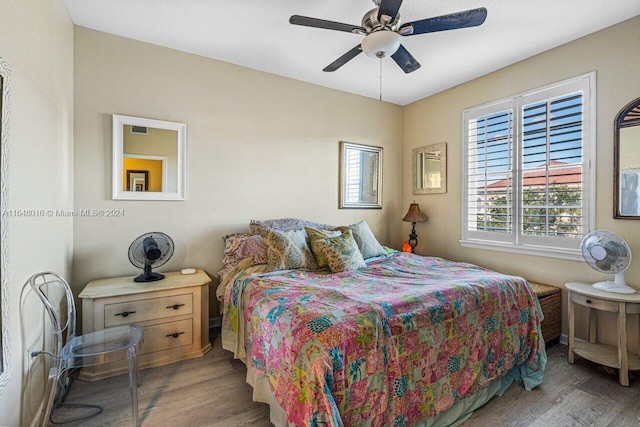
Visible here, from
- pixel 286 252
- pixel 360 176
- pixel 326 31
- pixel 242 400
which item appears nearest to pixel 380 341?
pixel 242 400

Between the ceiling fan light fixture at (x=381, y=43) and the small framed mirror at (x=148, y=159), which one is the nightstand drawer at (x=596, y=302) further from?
the small framed mirror at (x=148, y=159)

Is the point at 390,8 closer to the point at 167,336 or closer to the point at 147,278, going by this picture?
the point at 147,278

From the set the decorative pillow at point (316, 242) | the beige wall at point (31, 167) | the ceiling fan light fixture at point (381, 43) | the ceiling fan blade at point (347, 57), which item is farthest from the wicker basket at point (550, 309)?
the beige wall at point (31, 167)

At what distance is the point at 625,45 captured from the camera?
2.40m

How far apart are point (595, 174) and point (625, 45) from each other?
1.02 m

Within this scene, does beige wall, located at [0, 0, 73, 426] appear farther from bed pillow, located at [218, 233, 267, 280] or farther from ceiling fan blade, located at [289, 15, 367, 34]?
ceiling fan blade, located at [289, 15, 367, 34]

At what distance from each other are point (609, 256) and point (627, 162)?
0.77 m

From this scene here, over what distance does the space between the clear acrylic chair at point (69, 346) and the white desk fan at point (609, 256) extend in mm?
3244

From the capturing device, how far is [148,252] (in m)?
2.44

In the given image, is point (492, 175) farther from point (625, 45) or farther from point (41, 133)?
point (41, 133)

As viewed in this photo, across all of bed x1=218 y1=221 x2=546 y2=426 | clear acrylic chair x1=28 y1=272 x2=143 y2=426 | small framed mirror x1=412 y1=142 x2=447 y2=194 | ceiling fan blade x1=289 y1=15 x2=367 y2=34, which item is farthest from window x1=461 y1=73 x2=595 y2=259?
clear acrylic chair x1=28 y1=272 x2=143 y2=426

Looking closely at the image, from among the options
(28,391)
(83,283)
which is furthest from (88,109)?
(28,391)

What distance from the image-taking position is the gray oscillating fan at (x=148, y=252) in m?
2.45

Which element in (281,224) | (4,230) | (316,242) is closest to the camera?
(4,230)
